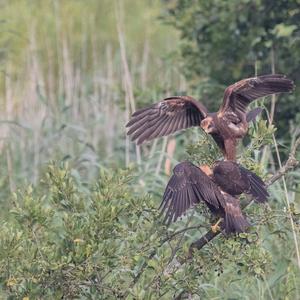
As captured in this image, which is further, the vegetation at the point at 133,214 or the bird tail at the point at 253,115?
the bird tail at the point at 253,115

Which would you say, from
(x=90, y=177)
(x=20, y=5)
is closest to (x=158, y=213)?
(x=90, y=177)

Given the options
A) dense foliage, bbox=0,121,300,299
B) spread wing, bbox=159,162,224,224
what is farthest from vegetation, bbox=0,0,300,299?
spread wing, bbox=159,162,224,224

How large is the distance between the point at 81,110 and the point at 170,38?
14.6 ft

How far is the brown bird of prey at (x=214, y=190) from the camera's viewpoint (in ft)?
13.8

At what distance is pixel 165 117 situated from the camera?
4973 millimetres

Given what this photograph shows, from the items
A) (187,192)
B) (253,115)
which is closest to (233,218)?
(187,192)

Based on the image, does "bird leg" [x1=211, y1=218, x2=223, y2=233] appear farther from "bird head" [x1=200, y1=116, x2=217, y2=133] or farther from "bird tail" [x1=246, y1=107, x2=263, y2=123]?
"bird tail" [x1=246, y1=107, x2=263, y2=123]

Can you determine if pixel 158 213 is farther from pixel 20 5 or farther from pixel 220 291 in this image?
pixel 20 5

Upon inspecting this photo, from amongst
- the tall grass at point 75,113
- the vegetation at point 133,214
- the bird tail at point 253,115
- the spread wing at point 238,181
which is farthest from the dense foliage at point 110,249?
the tall grass at point 75,113

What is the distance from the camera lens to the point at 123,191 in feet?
14.3

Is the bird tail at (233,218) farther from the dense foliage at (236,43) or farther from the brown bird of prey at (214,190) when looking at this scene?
the dense foliage at (236,43)

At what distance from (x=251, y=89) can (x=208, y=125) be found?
313mm

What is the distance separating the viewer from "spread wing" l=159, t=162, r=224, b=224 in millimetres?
4188

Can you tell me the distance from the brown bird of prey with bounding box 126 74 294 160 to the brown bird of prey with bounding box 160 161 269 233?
34cm
